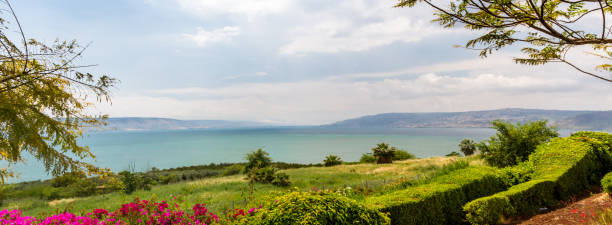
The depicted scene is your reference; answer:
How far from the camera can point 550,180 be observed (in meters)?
7.84

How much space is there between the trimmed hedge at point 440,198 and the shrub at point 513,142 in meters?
4.03

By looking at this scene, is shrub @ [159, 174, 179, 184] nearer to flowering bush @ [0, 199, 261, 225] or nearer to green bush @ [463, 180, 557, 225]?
flowering bush @ [0, 199, 261, 225]

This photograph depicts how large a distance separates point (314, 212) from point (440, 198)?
14.9 ft

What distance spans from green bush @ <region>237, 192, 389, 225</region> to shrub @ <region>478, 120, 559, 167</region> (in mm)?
11061

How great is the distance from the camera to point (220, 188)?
12.9m

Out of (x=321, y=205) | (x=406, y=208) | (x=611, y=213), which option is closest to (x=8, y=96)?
(x=321, y=205)

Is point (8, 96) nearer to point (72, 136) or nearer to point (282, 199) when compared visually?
point (72, 136)

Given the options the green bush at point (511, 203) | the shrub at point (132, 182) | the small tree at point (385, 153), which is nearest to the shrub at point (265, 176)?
the shrub at point (132, 182)

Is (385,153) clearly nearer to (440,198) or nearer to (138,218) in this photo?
(440,198)

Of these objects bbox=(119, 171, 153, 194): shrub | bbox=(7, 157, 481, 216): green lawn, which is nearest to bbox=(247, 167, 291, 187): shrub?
bbox=(7, 157, 481, 216): green lawn

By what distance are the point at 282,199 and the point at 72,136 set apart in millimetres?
5508

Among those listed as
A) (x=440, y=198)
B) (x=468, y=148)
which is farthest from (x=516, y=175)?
(x=468, y=148)

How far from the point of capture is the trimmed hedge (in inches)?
224

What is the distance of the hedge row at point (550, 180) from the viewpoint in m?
6.39
